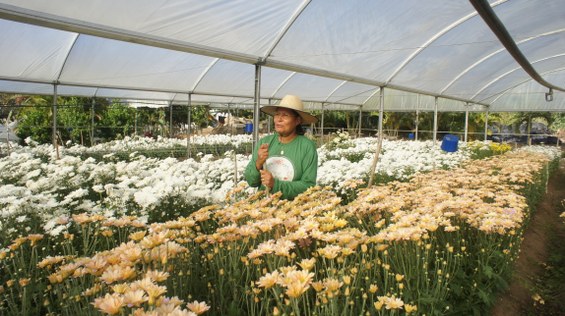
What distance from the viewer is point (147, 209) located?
104 inches

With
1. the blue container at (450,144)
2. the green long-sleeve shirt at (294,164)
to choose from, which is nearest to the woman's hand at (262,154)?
the green long-sleeve shirt at (294,164)

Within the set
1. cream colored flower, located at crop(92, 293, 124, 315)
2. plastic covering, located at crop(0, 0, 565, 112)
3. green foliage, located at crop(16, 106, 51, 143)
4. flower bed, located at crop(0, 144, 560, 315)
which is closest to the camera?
cream colored flower, located at crop(92, 293, 124, 315)

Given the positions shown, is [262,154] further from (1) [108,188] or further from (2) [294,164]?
(1) [108,188]

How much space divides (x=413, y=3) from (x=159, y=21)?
2809 mm

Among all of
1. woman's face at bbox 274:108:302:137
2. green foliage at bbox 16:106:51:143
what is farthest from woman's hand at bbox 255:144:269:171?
green foliage at bbox 16:106:51:143

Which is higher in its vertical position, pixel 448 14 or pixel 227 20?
pixel 448 14

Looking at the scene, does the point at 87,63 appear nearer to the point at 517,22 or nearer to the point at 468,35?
the point at 468,35

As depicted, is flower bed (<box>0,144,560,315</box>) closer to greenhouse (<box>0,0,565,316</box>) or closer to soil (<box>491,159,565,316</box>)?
greenhouse (<box>0,0,565,316</box>)

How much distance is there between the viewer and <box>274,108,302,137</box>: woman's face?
105 inches

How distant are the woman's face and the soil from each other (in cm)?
172

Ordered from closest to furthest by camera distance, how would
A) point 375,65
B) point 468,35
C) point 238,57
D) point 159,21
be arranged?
1. point 159,21
2. point 238,57
3. point 468,35
4. point 375,65

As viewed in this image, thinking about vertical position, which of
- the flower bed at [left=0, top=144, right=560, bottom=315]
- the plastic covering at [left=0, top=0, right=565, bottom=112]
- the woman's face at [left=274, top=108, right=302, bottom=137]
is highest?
the plastic covering at [left=0, top=0, right=565, bottom=112]

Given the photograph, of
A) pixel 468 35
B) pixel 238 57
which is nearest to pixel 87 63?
pixel 238 57

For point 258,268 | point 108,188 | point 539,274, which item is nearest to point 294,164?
point 108,188
